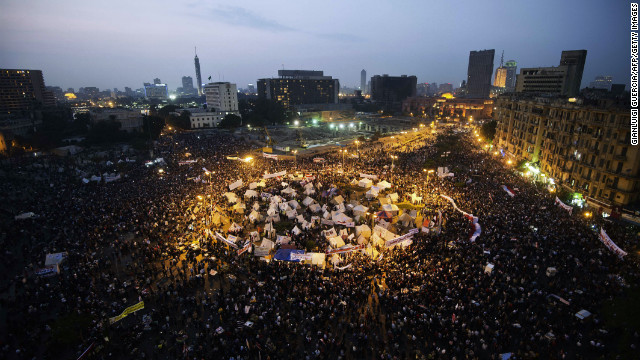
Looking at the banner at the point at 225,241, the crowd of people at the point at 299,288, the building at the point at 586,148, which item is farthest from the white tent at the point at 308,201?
the building at the point at 586,148

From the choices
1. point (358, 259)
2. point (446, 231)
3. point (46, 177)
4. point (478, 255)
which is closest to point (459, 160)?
point (446, 231)

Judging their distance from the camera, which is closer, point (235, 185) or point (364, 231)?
point (364, 231)

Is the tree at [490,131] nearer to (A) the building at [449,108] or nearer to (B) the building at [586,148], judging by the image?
(B) the building at [586,148]

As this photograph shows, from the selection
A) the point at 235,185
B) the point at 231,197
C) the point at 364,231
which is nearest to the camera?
the point at 364,231

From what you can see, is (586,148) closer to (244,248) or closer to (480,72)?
(244,248)

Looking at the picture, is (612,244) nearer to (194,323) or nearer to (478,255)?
(478,255)

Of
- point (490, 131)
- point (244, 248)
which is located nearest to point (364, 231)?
point (244, 248)

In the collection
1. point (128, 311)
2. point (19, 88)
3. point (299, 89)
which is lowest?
point (128, 311)
